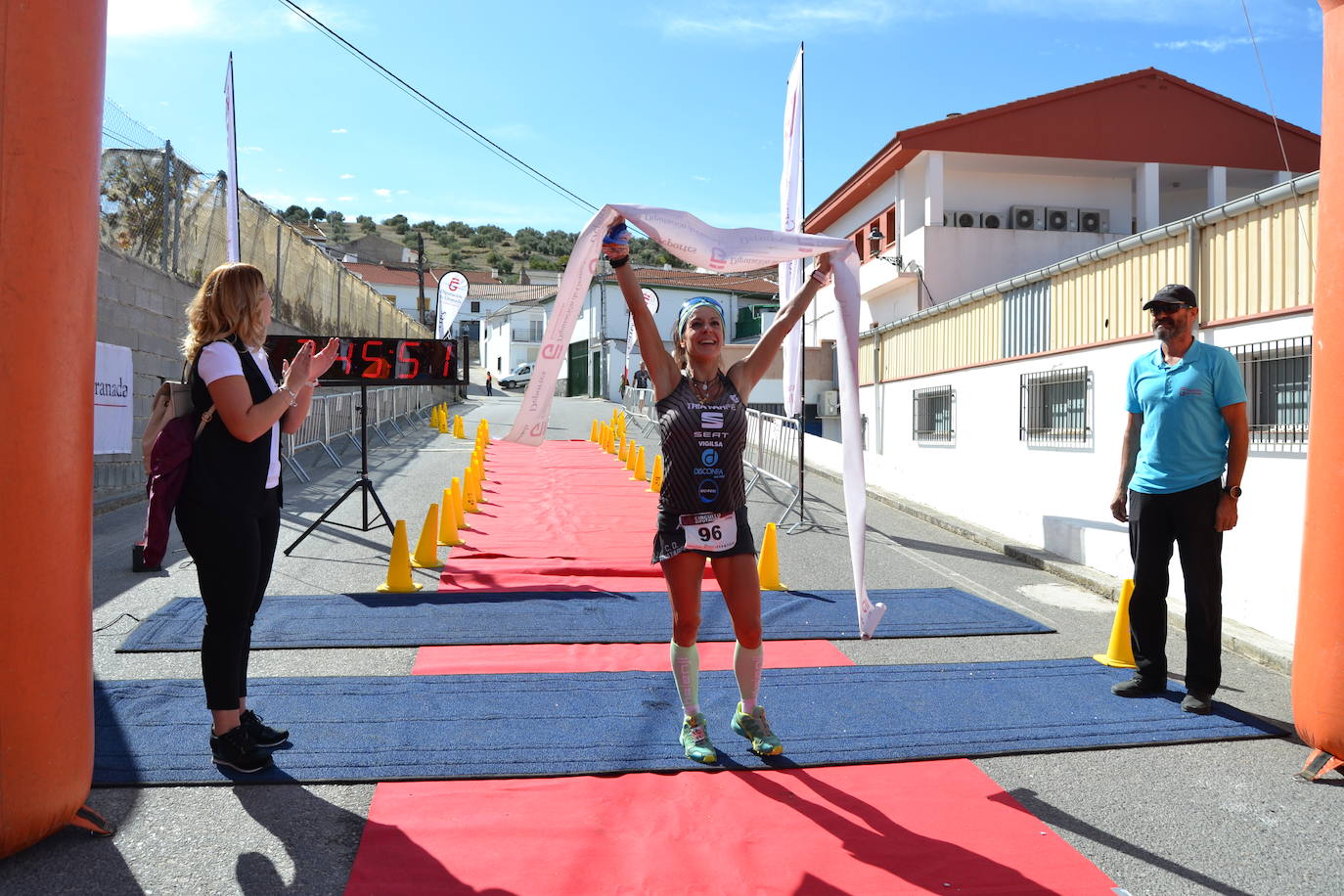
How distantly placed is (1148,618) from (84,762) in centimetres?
502

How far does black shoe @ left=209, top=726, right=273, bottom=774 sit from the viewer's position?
152 inches

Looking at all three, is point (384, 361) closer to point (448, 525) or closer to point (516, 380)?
point (448, 525)

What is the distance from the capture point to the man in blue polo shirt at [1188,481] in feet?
16.0

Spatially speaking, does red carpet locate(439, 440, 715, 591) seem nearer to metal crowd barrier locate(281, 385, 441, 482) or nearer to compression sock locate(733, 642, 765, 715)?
compression sock locate(733, 642, 765, 715)

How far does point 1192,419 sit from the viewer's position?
4.93 m

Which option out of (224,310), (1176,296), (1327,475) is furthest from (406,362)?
(1327,475)

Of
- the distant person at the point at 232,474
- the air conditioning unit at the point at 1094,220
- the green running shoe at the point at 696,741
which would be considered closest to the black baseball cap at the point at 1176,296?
the green running shoe at the point at 696,741

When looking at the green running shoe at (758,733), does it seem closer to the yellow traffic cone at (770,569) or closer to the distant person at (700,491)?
the distant person at (700,491)

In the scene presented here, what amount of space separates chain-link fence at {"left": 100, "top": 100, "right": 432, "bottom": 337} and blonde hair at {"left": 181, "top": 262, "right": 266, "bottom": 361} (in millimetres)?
6589

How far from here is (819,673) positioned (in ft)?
17.9

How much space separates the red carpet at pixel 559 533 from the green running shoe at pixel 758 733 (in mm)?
1775

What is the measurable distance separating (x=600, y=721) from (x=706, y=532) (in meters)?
1.26

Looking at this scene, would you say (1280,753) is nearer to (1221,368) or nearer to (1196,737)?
(1196,737)

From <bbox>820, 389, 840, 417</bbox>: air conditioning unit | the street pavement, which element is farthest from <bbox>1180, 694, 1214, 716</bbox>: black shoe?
<bbox>820, 389, 840, 417</bbox>: air conditioning unit
